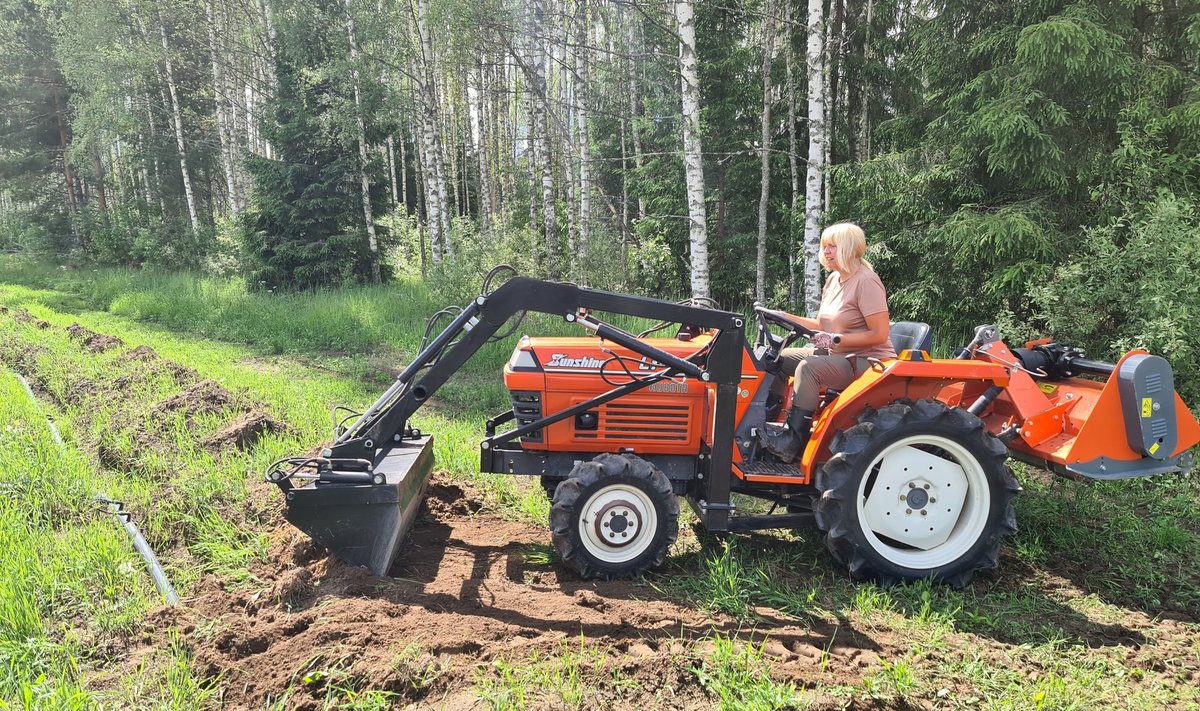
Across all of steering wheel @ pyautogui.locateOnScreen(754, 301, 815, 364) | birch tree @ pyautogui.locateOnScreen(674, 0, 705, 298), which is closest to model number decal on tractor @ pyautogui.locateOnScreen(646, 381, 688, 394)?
steering wheel @ pyautogui.locateOnScreen(754, 301, 815, 364)

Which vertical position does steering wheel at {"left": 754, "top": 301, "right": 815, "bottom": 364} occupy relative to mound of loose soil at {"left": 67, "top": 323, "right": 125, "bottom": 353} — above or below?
above

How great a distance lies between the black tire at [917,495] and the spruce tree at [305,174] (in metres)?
13.6

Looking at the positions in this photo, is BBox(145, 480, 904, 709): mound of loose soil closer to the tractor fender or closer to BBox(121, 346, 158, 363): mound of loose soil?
the tractor fender

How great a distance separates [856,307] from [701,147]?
9.31m

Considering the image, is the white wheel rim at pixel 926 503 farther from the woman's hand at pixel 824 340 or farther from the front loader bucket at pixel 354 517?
the front loader bucket at pixel 354 517

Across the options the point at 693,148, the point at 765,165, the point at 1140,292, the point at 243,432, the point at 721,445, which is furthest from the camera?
the point at 765,165

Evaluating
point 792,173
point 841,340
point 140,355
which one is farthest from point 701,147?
point 140,355

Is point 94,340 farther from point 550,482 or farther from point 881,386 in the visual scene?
point 881,386

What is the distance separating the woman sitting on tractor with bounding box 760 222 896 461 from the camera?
3.96 m

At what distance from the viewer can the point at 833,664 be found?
9.63 feet

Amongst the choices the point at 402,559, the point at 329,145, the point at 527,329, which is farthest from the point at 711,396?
the point at 329,145

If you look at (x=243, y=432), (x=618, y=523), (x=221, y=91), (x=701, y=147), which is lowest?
(x=618, y=523)

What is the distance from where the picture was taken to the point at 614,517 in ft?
12.1

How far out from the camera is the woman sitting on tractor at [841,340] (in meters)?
3.96
